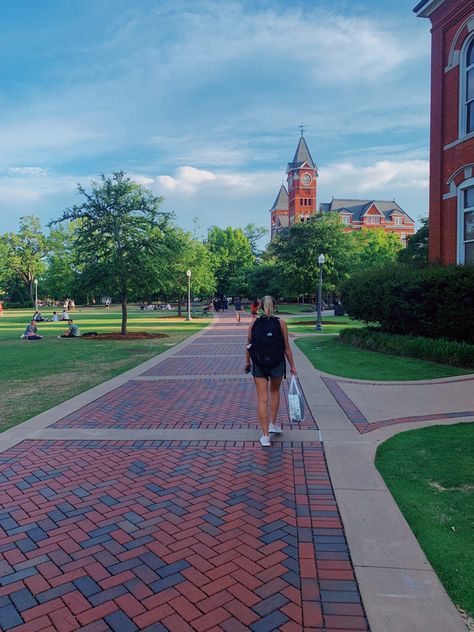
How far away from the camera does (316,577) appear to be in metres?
2.98

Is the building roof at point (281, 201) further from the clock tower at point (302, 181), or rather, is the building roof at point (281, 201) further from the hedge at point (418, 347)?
the hedge at point (418, 347)

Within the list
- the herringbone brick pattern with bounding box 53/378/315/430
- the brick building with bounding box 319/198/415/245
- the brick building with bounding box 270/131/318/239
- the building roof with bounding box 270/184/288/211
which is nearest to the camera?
the herringbone brick pattern with bounding box 53/378/315/430

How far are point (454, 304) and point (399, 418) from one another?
5767mm

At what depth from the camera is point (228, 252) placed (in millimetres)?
72812

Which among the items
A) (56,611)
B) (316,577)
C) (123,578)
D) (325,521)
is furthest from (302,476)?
(56,611)

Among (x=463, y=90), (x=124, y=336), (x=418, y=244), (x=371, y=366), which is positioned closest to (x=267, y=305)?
(x=371, y=366)

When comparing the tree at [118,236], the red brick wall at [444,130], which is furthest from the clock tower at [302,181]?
the red brick wall at [444,130]

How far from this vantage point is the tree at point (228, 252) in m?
69.9

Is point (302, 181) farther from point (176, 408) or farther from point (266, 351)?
point (266, 351)

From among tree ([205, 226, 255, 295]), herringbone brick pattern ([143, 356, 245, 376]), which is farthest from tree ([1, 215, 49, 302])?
herringbone brick pattern ([143, 356, 245, 376])

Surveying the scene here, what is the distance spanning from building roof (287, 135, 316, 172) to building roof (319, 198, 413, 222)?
936 cm

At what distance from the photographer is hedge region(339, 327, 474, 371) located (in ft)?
34.2

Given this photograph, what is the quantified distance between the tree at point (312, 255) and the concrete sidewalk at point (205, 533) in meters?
24.4

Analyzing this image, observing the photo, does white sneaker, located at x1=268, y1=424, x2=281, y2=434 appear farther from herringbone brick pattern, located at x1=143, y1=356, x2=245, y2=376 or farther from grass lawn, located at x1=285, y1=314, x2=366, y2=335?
grass lawn, located at x1=285, y1=314, x2=366, y2=335
